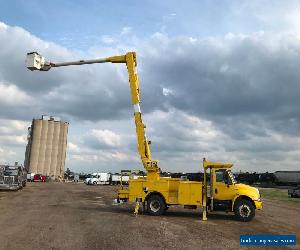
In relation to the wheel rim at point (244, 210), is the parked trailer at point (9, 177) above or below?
above

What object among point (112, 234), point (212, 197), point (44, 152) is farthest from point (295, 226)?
point (44, 152)

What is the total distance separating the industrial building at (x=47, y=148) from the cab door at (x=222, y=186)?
4183 inches

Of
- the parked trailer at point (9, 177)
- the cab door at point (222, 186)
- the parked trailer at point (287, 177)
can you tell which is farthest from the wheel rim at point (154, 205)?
the parked trailer at point (287, 177)

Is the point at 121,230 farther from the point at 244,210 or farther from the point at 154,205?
the point at 244,210

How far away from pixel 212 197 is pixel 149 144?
4.89 metres

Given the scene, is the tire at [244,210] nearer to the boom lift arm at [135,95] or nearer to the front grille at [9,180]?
the boom lift arm at [135,95]

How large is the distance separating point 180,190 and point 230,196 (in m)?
2.64

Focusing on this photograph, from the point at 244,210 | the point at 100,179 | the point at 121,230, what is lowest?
the point at 121,230

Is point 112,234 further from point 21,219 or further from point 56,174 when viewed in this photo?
point 56,174

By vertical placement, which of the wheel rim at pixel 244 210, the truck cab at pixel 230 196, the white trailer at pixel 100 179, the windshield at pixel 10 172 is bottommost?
the wheel rim at pixel 244 210

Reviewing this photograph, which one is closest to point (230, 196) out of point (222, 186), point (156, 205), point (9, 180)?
point (222, 186)

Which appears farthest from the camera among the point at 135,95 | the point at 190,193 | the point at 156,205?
the point at 135,95

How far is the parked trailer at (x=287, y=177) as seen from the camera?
69438 mm

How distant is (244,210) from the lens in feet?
68.3
